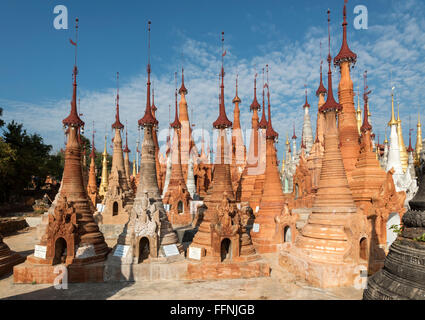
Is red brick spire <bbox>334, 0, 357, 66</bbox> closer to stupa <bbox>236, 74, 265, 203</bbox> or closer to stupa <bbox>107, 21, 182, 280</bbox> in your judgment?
stupa <bbox>236, 74, 265, 203</bbox>

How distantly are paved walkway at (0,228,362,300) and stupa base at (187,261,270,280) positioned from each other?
35cm

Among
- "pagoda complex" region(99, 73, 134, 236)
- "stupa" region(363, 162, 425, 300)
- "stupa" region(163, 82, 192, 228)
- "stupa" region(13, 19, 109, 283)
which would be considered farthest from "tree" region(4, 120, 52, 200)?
"stupa" region(363, 162, 425, 300)

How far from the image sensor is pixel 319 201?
1561cm

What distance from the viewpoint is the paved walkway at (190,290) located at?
12.1m

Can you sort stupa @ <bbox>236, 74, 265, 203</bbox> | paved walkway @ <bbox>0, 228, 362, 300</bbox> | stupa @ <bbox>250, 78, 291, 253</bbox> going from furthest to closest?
stupa @ <bbox>236, 74, 265, 203</bbox> < stupa @ <bbox>250, 78, 291, 253</bbox> < paved walkway @ <bbox>0, 228, 362, 300</bbox>

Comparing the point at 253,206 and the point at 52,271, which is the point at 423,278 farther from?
the point at 253,206

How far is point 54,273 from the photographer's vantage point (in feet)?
46.4

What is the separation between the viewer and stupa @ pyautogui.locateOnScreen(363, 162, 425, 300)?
15.3 ft

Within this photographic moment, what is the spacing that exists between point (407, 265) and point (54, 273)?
1460 centimetres

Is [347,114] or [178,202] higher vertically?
[347,114]

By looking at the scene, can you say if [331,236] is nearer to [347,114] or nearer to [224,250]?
[224,250]

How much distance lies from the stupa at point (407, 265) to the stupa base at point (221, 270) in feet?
31.5

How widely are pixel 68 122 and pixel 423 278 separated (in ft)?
59.4

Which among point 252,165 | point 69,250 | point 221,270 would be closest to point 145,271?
point 221,270
